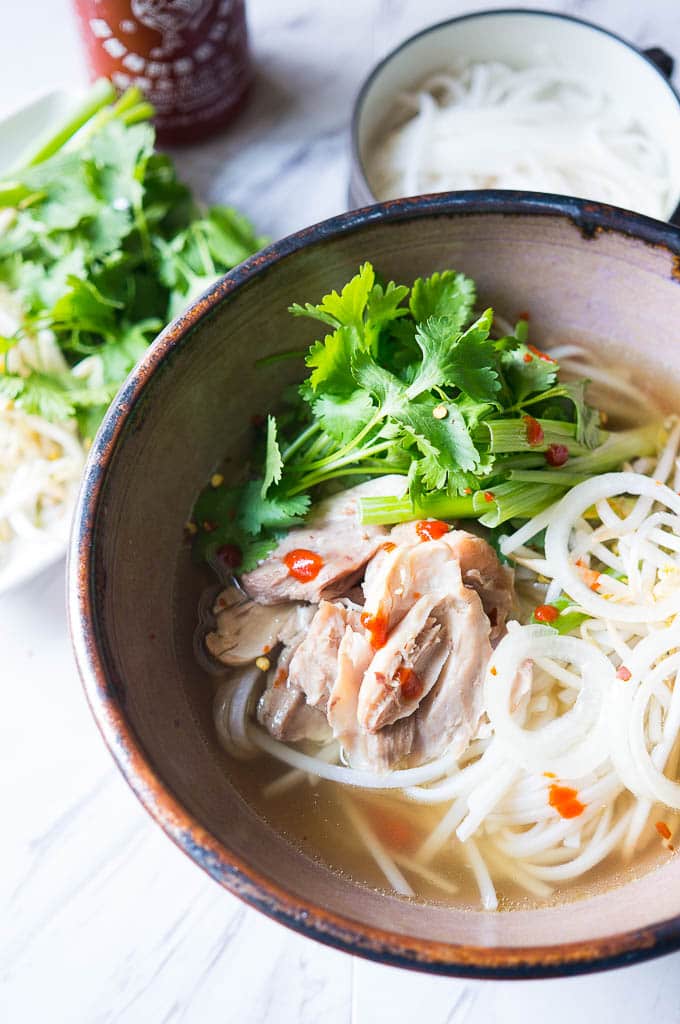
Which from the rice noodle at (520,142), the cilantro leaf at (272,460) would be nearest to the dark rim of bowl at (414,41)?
the rice noodle at (520,142)

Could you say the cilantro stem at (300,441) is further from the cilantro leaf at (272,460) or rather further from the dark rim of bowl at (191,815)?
the dark rim of bowl at (191,815)

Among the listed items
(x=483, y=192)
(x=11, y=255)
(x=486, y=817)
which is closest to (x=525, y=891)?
(x=486, y=817)

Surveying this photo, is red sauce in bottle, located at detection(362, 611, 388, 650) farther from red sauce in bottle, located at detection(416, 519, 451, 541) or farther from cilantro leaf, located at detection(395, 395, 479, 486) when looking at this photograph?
cilantro leaf, located at detection(395, 395, 479, 486)

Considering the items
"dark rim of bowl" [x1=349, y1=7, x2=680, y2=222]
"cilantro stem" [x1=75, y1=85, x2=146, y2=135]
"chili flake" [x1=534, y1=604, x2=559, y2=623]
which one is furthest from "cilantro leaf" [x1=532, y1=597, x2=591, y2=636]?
"cilantro stem" [x1=75, y1=85, x2=146, y2=135]

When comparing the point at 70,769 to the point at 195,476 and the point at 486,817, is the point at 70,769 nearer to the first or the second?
the point at 195,476

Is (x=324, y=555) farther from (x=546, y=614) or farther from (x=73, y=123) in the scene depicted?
(x=73, y=123)
